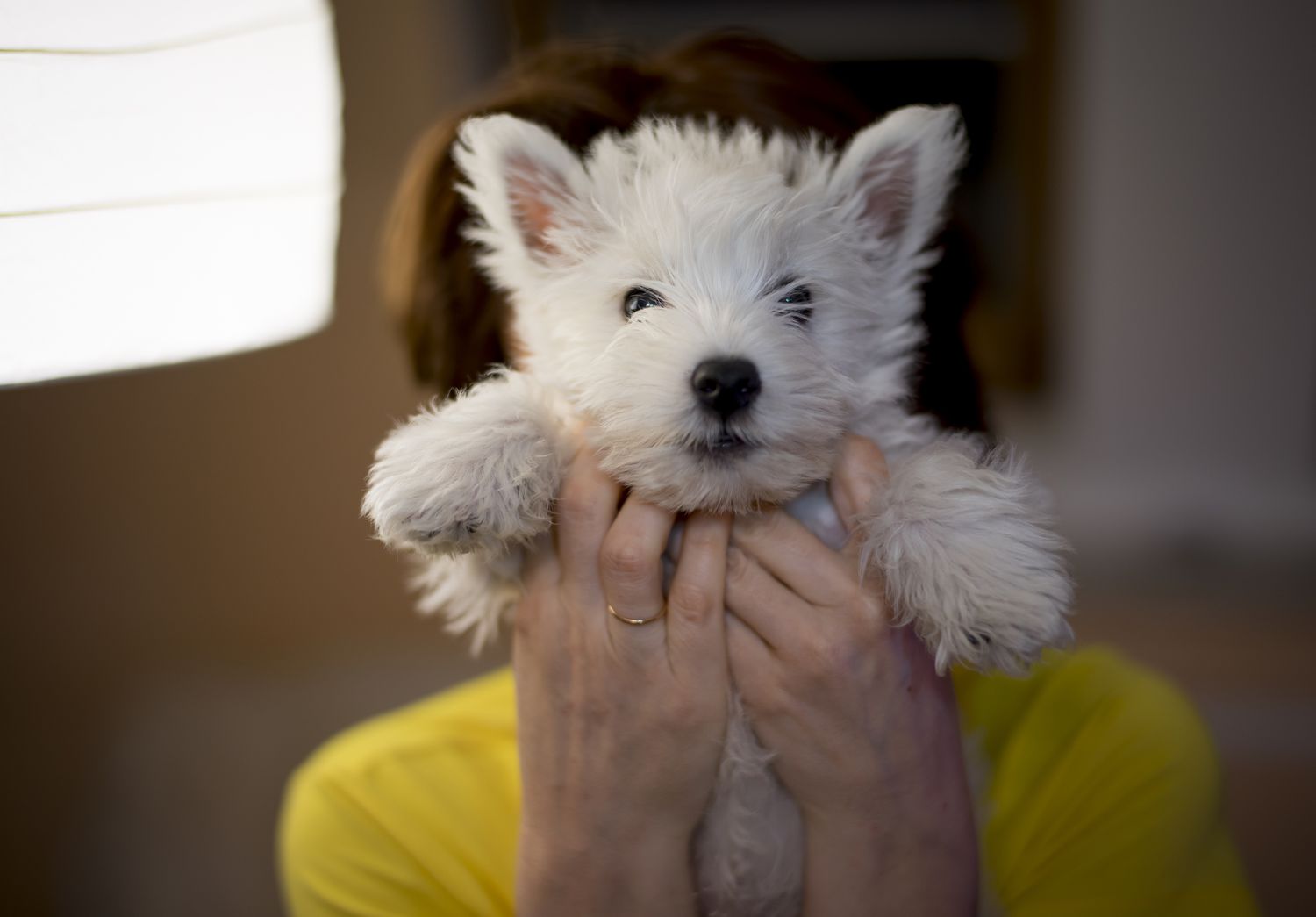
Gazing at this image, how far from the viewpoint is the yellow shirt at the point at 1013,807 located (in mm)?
1446

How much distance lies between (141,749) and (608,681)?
2617mm

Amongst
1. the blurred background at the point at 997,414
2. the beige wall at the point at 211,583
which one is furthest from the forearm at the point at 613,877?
the blurred background at the point at 997,414

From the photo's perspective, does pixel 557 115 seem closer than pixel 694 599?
No

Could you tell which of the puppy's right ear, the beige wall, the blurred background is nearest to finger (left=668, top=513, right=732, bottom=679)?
the puppy's right ear

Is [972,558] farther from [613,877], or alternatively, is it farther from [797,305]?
[613,877]

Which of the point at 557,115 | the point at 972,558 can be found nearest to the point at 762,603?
the point at 972,558

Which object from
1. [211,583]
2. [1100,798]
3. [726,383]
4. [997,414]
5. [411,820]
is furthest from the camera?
[997,414]

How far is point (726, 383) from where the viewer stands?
3.77 ft

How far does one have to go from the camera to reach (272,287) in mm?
1937

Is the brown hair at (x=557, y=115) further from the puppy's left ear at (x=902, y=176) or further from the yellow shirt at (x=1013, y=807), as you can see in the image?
the yellow shirt at (x=1013, y=807)

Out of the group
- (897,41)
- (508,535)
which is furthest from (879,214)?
(897,41)

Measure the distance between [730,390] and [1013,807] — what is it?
98 centimetres

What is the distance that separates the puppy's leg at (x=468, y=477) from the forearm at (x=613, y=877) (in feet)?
1.50

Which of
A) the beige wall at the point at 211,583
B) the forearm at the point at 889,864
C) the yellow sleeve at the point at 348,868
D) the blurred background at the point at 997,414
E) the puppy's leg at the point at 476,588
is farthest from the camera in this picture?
the blurred background at the point at 997,414
